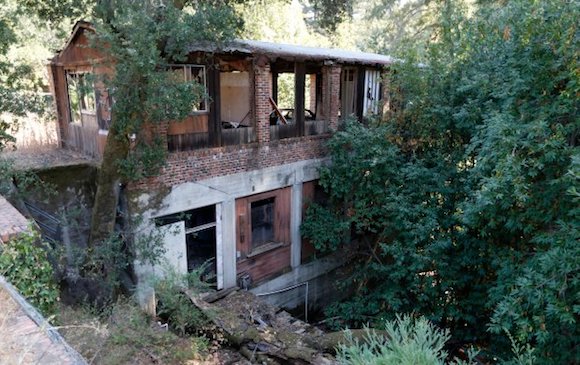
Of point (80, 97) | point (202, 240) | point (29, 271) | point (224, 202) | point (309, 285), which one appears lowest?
point (309, 285)

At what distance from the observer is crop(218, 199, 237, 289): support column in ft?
32.8

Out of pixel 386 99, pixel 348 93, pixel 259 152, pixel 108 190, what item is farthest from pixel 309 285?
pixel 108 190

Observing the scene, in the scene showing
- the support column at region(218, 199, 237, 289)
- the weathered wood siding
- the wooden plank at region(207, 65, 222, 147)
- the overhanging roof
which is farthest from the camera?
the weathered wood siding

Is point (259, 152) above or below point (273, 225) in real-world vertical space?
above

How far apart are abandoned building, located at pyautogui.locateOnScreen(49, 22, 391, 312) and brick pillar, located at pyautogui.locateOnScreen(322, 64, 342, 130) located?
0.03 meters

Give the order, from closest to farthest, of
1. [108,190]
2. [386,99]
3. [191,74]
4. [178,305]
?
1. [178,305]
2. [108,190]
3. [191,74]
4. [386,99]

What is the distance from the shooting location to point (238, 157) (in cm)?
1010

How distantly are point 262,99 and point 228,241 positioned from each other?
12.5 feet

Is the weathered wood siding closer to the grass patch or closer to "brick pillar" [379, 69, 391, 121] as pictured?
the grass patch

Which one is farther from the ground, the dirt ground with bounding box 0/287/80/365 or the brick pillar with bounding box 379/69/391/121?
the brick pillar with bounding box 379/69/391/121

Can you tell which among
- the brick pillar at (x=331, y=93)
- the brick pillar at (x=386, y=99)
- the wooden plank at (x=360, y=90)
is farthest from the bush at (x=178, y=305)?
the wooden plank at (x=360, y=90)

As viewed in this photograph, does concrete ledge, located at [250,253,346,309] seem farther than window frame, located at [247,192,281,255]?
Yes

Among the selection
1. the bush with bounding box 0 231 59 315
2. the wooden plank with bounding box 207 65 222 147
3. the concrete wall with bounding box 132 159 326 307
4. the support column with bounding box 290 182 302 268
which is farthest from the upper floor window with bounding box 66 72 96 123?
the support column with bounding box 290 182 302 268

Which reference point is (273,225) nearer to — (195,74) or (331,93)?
(331,93)
